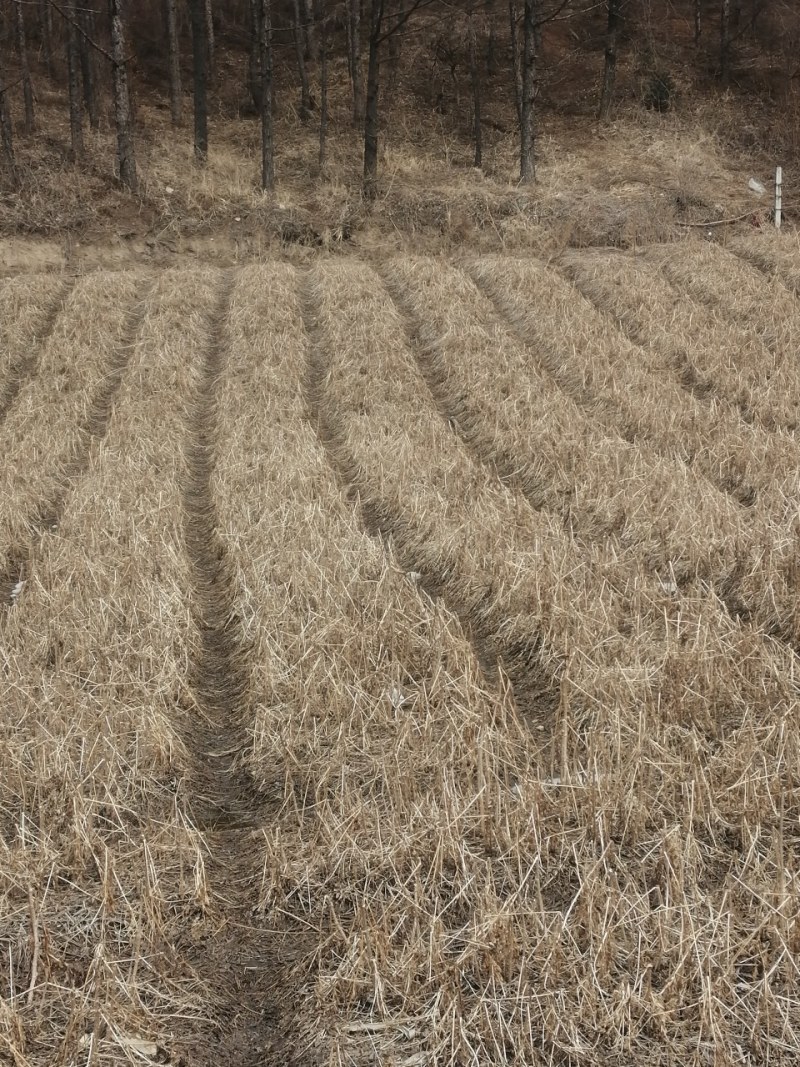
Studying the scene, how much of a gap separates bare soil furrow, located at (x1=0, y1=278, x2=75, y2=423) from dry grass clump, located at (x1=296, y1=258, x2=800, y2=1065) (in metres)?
7.57

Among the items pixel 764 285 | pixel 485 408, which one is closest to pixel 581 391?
pixel 485 408

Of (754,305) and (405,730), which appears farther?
(754,305)

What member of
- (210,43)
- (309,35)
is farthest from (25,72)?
(210,43)

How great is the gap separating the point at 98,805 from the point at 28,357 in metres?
9.46

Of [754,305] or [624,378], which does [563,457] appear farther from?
[754,305]

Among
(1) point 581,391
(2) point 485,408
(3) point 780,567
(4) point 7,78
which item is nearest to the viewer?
(3) point 780,567

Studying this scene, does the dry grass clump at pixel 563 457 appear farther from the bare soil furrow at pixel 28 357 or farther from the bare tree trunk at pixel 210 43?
the bare tree trunk at pixel 210 43

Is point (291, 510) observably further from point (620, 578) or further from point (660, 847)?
point (660, 847)

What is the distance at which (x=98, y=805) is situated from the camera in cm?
383

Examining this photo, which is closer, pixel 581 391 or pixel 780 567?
pixel 780 567

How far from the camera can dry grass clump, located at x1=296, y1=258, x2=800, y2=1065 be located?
281cm

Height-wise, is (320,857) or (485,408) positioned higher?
(320,857)

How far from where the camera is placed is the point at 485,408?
31.1 feet

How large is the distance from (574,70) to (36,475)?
28.1 m
